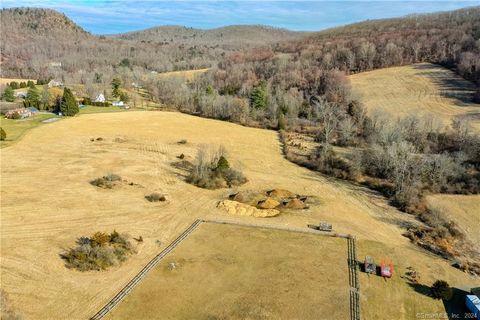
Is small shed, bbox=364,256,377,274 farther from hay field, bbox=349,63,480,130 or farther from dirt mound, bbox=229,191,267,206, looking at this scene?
hay field, bbox=349,63,480,130

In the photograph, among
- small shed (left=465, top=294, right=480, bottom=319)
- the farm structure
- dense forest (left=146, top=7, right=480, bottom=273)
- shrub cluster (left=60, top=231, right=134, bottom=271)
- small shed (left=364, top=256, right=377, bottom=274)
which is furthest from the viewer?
dense forest (left=146, top=7, right=480, bottom=273)

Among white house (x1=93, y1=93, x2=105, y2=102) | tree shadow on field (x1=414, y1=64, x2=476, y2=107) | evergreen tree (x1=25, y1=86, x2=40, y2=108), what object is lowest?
white house (x1=93, y1=93, x2=105, y2=102)

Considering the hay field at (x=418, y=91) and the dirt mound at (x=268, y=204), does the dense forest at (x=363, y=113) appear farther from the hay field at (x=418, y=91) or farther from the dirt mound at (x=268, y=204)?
the dirt mound at (x=268, y=204)

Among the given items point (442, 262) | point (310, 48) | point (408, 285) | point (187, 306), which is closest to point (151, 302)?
point (187, 306)

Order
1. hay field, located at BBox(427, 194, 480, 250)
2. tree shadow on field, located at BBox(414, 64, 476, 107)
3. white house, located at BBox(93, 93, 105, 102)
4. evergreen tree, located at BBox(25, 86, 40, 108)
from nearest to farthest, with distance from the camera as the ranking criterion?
hay field, located at BBox(427, 194, 480, 250), tree shadow on field, located at BBox(414, 64, 476, 107), evergreen tree, located at BBox(25, 86, 40, 108), white house, located at BBox(93, 93, 105, 102)

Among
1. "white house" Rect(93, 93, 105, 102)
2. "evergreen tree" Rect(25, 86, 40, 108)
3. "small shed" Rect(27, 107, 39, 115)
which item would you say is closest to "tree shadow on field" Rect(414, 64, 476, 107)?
"white house" Rect(93, 93, 105, 102)

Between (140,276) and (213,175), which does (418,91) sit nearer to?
(213,175)

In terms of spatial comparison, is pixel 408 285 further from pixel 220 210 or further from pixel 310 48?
pixel 310 48
